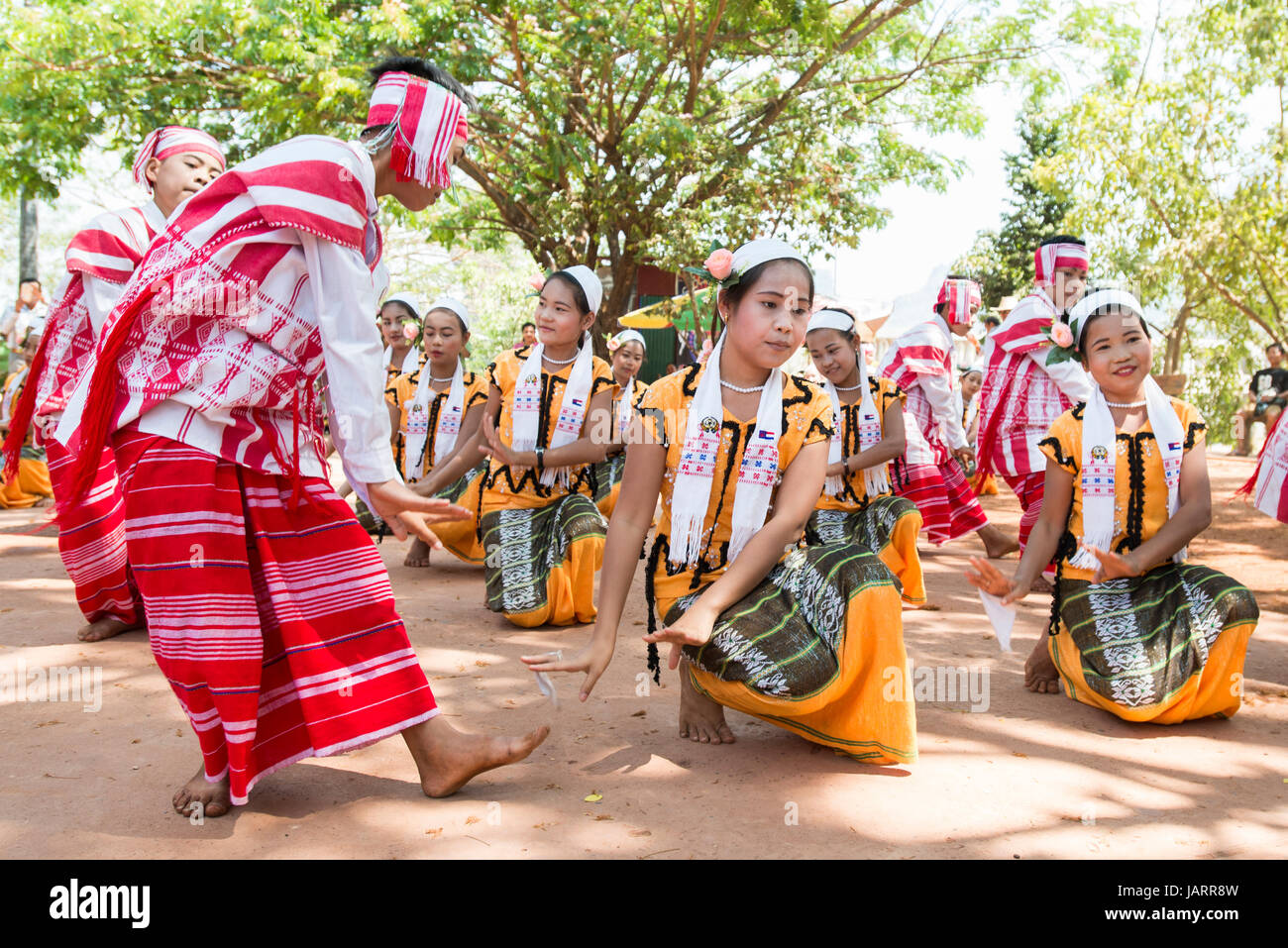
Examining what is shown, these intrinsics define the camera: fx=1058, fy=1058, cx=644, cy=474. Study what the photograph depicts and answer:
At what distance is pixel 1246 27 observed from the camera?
40.1ft

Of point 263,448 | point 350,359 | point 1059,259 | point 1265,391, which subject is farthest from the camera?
point 1265,391

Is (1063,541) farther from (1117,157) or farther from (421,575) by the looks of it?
(1117,157)

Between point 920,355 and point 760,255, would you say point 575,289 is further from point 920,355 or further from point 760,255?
point 920,355

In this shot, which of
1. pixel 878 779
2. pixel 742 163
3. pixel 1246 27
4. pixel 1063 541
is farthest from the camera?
pixel 742 163

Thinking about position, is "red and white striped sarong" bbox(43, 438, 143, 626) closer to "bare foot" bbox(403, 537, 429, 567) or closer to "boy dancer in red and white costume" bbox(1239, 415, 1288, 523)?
"bare foot" bbox(403, 537, 429, 567)

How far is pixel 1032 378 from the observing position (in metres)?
6.60

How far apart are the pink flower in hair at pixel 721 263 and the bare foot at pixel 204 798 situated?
7.22 feet

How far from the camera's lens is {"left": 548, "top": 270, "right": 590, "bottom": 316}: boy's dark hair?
6062 millimetres

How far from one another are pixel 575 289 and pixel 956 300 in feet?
13.0

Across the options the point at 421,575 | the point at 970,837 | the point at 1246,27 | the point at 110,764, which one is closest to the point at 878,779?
the point at 970,837

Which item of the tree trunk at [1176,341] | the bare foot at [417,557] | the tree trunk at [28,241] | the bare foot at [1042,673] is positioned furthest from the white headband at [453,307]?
the tree trunk at [1176,341]

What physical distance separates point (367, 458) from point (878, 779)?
73.0 inches

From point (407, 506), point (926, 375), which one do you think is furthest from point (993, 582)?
point (926, 375)

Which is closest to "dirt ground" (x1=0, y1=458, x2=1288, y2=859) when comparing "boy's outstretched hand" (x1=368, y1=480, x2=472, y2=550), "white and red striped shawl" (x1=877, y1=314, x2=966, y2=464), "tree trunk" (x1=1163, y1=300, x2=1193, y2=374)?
"boy's outstretched hand" (x1=368, y1=480, x2=472, y2=550)
